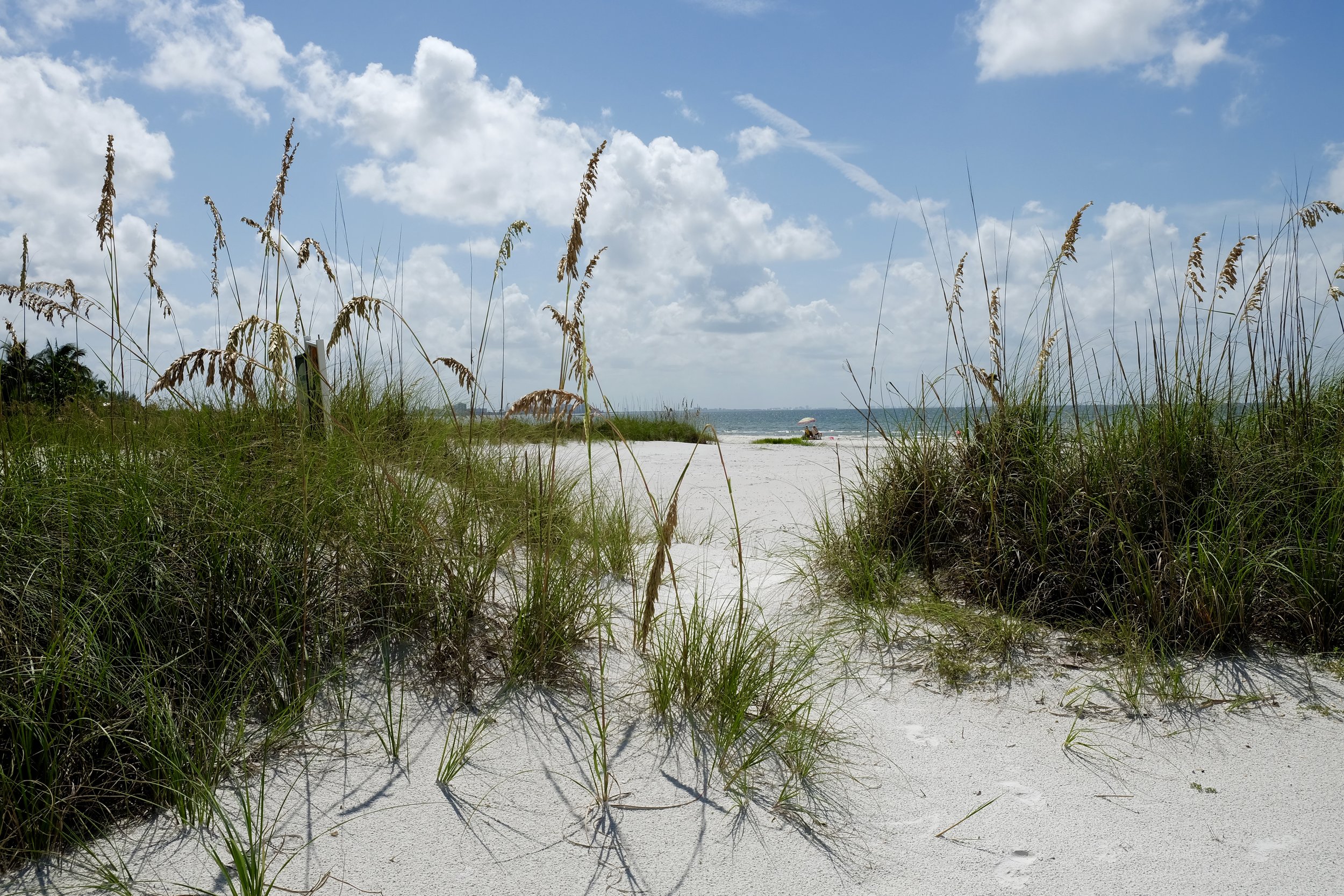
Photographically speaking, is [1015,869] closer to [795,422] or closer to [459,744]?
[459,744]

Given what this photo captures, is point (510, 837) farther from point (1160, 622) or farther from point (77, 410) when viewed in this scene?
point (77, 410)

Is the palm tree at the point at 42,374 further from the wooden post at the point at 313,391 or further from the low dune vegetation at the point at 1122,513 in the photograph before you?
the low dune vegetation at the point at 1122,513

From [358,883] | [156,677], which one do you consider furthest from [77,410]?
[358,883]

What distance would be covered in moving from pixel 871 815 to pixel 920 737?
1.62ft

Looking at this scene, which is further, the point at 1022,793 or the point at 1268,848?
the point at 1022,793

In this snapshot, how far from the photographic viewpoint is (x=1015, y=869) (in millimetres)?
1830

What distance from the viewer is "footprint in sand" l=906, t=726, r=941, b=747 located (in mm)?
2404

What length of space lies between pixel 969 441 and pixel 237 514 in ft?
10.5

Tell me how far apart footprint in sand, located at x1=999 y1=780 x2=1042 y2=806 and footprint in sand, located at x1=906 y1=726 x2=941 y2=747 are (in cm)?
25

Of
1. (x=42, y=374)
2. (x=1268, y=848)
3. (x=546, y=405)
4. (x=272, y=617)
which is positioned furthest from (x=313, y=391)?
(x=1268, y=848)

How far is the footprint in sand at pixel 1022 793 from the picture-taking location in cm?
Answer: 211

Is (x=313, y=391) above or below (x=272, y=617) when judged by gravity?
above

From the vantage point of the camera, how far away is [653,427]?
49.6ft

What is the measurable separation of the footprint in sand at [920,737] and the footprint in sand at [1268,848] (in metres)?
0.79
